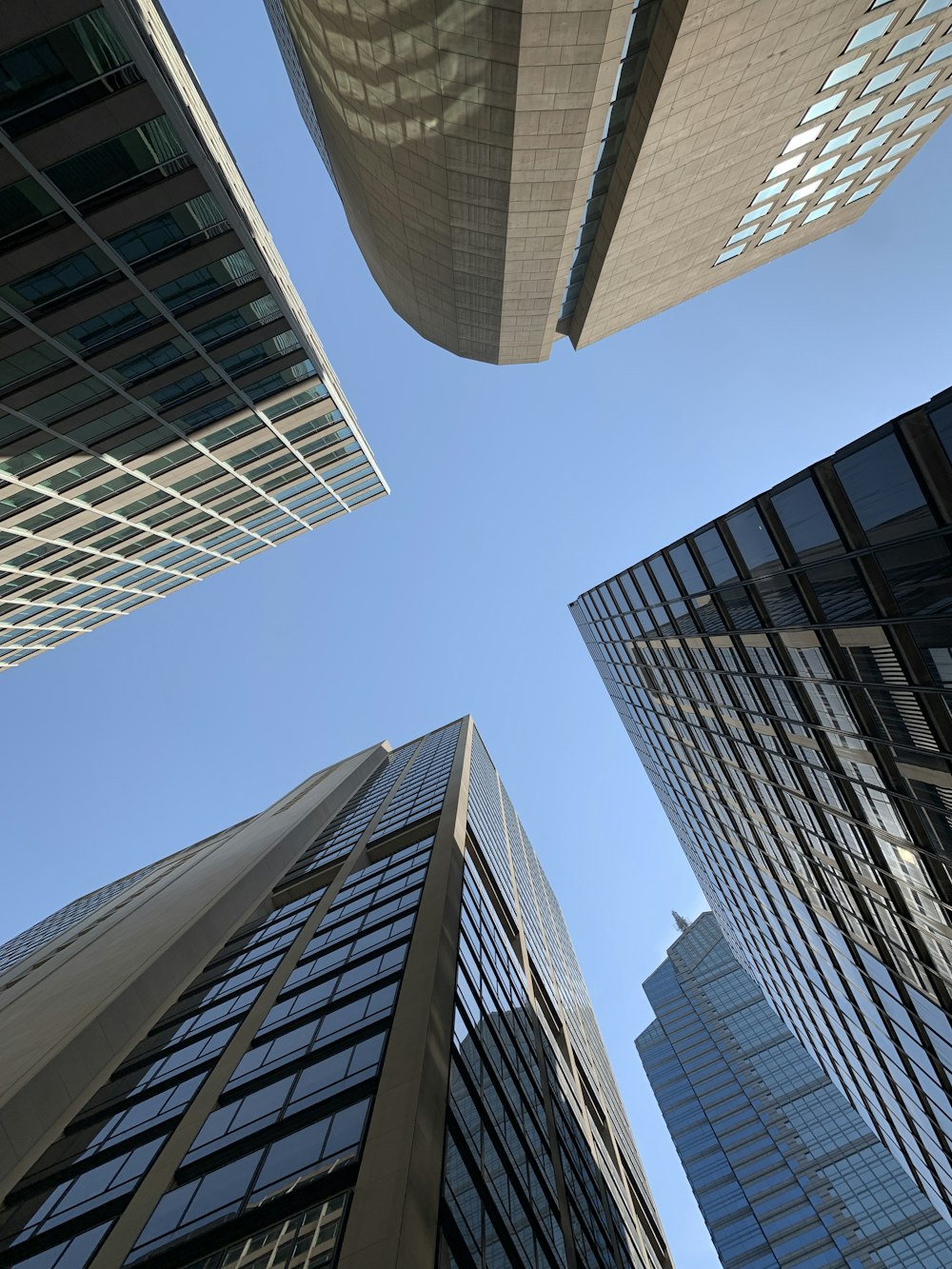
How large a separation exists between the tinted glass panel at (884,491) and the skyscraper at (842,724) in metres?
0.04

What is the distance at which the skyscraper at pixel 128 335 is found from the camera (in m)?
21.7

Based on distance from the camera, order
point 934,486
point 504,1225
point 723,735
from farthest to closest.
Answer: point 723,735 < point 504,1225 < point 934,486

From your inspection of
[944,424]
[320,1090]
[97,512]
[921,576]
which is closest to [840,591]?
[921,576]

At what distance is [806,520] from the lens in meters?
16.0

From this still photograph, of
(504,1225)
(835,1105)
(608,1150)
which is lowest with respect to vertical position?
(835,1105)

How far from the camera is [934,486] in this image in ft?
38.3

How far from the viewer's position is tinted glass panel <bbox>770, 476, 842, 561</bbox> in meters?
15.3

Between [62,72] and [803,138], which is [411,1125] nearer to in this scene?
[62,72]

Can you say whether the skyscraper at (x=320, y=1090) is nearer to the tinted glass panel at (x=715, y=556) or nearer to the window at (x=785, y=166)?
the tinted glass panel at (x=715, y=556)

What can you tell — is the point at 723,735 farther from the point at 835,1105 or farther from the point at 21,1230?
the point at 835,1105

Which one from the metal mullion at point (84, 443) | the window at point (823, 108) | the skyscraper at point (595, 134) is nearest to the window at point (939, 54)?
the skyscraper at point (595, 134)

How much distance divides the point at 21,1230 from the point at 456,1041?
9.79 m

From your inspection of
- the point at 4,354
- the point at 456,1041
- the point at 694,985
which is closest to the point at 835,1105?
the point at 694,985

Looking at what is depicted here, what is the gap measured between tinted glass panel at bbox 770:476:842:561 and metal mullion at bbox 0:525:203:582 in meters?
40.3
